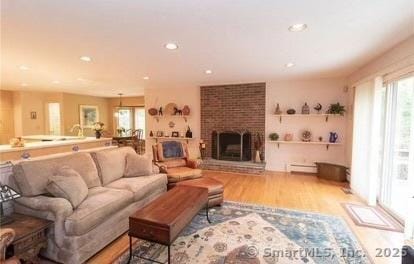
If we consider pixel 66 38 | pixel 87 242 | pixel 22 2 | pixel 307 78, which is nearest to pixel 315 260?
pixel 87 242

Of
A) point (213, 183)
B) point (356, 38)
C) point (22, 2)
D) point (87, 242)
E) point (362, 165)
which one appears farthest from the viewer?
point (362, 165)

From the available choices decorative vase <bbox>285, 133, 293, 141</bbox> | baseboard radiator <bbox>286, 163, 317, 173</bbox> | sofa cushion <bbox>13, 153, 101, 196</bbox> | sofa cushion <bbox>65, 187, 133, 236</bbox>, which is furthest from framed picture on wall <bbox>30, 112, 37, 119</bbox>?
baseboard radiator <bbox>286, 163, 317, 173</bbox>

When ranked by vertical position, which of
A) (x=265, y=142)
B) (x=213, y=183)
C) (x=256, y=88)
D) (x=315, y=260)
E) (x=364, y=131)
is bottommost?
(x=315, y=260)

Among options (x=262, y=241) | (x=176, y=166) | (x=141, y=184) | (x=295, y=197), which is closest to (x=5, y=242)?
(x=141, y=184)

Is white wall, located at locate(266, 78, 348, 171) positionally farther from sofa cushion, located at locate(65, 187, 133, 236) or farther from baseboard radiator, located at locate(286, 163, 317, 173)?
sofa cushion, located at locate(65, 187, 133, 236)

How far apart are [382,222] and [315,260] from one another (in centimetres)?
157

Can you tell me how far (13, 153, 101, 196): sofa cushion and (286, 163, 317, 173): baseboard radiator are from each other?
4725mm

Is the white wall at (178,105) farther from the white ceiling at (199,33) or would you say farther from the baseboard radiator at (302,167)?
the baseboard radiator at (302,167)

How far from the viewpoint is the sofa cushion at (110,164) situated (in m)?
3.14

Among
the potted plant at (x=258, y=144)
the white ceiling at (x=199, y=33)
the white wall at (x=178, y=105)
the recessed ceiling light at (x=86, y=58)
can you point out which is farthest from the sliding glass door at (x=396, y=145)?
the recessed ceiling light at (x=86, y=58)

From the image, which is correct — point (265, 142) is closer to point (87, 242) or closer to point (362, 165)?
point (362, 165)

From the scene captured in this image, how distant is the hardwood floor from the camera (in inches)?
97.0

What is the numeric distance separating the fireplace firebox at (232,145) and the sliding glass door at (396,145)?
3039 millimetres

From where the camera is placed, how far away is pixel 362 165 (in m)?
4.07
